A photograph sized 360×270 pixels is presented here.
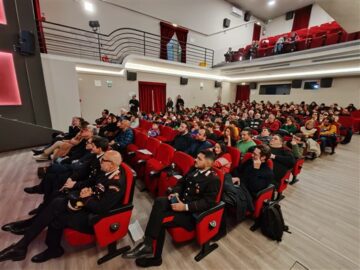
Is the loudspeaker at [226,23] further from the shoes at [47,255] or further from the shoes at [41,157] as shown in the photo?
the shoes at [47,255]

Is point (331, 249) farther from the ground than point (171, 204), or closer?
closer

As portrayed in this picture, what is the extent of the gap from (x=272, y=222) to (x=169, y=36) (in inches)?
381

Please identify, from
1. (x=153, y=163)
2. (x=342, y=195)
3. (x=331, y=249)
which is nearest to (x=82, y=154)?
(x=153, y=163)

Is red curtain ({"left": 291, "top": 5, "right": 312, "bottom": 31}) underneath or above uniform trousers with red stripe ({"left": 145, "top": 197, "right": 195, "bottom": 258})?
above

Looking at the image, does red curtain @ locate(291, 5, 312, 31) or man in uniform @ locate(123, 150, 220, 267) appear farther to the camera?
red curtain @ locate(291, 5, 312, 31)

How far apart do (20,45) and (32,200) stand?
4.35 metres

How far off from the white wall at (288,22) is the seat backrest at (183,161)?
14086mm

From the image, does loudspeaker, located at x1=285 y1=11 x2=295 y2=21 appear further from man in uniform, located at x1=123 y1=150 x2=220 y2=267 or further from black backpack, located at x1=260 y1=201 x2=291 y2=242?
man in uniform, located at x1=123 y1=150 x2=220 y2=267

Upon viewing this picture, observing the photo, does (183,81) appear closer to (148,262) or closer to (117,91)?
(117,91)

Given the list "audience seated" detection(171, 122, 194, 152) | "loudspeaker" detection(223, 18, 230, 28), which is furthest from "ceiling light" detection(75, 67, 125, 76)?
"loudspeaker" detection(223, 18, 230, 28)

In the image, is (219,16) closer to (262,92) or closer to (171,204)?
(262,92)

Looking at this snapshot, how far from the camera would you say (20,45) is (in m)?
4.46

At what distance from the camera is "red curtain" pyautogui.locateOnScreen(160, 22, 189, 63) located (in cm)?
884

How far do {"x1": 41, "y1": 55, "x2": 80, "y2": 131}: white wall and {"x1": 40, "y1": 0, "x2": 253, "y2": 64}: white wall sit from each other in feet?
7.78
